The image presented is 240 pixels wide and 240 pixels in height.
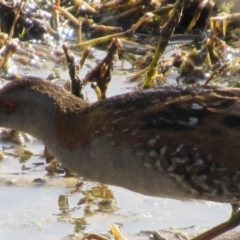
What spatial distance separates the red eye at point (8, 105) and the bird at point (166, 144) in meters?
0.50

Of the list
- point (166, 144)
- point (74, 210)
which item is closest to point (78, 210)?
point (74, 210)

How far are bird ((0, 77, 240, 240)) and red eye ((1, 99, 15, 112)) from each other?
1.64 ft

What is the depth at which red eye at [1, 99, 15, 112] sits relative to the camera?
686cm

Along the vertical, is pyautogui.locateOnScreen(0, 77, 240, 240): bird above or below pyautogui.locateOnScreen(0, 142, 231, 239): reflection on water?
above

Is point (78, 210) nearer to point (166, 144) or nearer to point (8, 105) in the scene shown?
point (8, 105)

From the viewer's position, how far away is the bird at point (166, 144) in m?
6.20

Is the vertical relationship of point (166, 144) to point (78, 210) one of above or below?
above

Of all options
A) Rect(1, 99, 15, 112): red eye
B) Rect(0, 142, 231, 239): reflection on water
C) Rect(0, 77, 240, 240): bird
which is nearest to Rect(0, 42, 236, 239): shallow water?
Rect(0, 142, 231, 239): reflection on water

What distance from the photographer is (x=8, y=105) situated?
6.87 metres

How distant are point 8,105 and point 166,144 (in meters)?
1.33

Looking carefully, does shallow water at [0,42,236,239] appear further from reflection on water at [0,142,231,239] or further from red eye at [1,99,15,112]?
red eye at [1,99,15,112]

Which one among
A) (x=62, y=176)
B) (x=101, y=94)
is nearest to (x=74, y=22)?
(x=101, y=94)

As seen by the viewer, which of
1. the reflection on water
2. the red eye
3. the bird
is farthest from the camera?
the reflection on water

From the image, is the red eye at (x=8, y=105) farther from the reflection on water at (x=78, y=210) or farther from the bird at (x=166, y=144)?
the reflection on water at (x=78, y=210)
